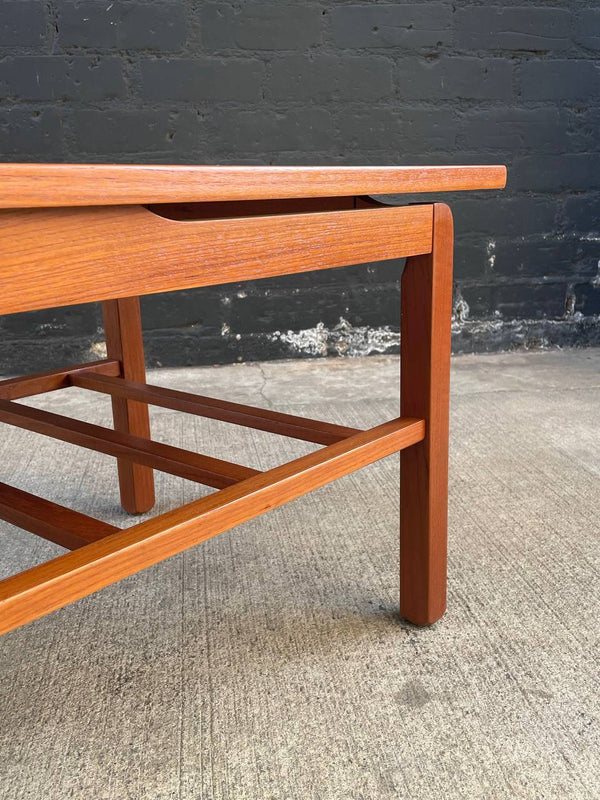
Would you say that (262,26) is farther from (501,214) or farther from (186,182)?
(186,182)

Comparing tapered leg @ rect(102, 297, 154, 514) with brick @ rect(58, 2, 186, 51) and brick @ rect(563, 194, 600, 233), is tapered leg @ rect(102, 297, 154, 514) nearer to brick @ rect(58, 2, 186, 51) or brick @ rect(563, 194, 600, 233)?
brick @ rect(58, 2, 186, 51)

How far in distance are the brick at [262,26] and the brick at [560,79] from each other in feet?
2.71

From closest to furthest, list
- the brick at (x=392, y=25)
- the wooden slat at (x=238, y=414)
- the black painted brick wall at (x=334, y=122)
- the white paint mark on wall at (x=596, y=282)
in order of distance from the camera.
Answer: the wooden slat at (x=238, y=414) < the black painted brick wall at (x=334, y=122) < the brick at (x=392, y=25) < the white paint mark on wall at (x=596, y=282)

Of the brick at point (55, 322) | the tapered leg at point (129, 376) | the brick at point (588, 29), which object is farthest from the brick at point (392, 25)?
the tapered leg at point (129, 376)

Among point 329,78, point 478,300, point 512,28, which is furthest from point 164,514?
point 512,28

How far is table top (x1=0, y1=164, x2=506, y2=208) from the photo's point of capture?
0.57 metres

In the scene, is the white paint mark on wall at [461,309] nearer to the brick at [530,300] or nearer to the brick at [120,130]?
the brick at [530,300]

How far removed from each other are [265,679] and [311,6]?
2437 mm

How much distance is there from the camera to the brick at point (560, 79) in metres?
2.92

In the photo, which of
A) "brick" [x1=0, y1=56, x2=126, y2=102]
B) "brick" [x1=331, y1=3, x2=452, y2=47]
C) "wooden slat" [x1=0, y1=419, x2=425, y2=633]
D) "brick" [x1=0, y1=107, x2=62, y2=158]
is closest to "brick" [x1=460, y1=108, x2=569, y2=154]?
"brick" [x1=331, y1=3, x2=452, y2=47]

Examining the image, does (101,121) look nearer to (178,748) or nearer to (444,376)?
(444,376)

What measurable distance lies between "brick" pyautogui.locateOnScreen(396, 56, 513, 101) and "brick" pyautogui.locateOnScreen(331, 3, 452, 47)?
A: 75mm

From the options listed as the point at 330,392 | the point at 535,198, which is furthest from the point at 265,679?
the point at 535,198

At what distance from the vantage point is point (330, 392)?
2.53 metres
